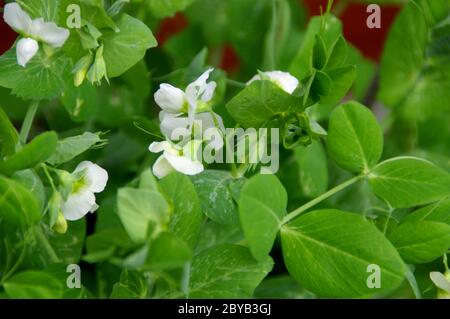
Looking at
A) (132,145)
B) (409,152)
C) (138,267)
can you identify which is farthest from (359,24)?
(138,267)

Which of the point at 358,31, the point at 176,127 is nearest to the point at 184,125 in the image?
the point at 176,127

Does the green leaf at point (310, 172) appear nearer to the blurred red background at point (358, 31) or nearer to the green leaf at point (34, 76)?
the green leaf at point (34, 76)

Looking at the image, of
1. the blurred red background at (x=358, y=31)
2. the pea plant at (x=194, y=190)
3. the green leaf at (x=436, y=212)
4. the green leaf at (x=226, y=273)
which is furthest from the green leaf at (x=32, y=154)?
the blurred red background at (x=358, y=31)

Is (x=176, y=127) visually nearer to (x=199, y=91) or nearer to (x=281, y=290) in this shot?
(x=199, y=91)

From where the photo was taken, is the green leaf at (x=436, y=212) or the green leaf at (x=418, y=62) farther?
the green leaf at (x=418, y=62)

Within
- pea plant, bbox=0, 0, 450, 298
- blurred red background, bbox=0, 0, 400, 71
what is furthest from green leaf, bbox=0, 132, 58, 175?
blurred red background, bbox=0, 0, 400, 71

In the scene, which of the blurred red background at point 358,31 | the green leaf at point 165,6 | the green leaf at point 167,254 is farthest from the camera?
the blurred red background at point 358,31

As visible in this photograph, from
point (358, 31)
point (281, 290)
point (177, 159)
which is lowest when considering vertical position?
point (281, 290)
